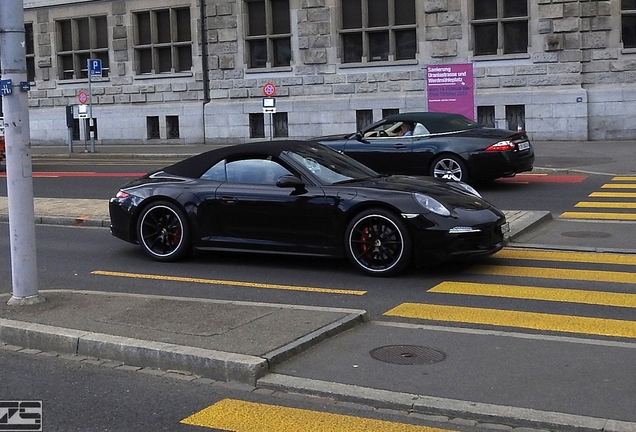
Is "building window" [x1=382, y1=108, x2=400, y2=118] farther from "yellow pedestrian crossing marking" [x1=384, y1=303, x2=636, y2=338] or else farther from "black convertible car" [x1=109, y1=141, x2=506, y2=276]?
"yellow pedestrian crossing marking" [x1=384, y1=303, x2=636, y2=338]

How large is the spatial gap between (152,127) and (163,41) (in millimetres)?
3248

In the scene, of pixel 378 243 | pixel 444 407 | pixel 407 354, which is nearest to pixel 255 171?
pixel 378 243

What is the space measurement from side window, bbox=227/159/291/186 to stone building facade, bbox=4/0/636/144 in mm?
19283

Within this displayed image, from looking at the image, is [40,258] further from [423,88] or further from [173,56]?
[173,56]

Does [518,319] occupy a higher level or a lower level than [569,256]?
lower

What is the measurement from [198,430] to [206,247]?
529cm

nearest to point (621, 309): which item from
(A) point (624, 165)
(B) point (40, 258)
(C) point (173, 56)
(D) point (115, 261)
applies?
(D) point (115, 261)

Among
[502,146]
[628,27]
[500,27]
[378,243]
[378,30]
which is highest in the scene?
[378,30]

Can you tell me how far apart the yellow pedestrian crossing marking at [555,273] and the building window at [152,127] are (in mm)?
26377

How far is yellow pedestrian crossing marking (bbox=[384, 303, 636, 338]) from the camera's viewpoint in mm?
7422

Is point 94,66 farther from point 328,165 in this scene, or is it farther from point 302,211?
point 302,211

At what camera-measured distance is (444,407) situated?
18.2 feet

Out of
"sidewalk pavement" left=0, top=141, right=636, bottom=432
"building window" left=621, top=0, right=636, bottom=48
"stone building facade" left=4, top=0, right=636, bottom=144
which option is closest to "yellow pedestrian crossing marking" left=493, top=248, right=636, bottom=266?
"sidewalk pavement" left=0, top=141, right=636, bottom=432
